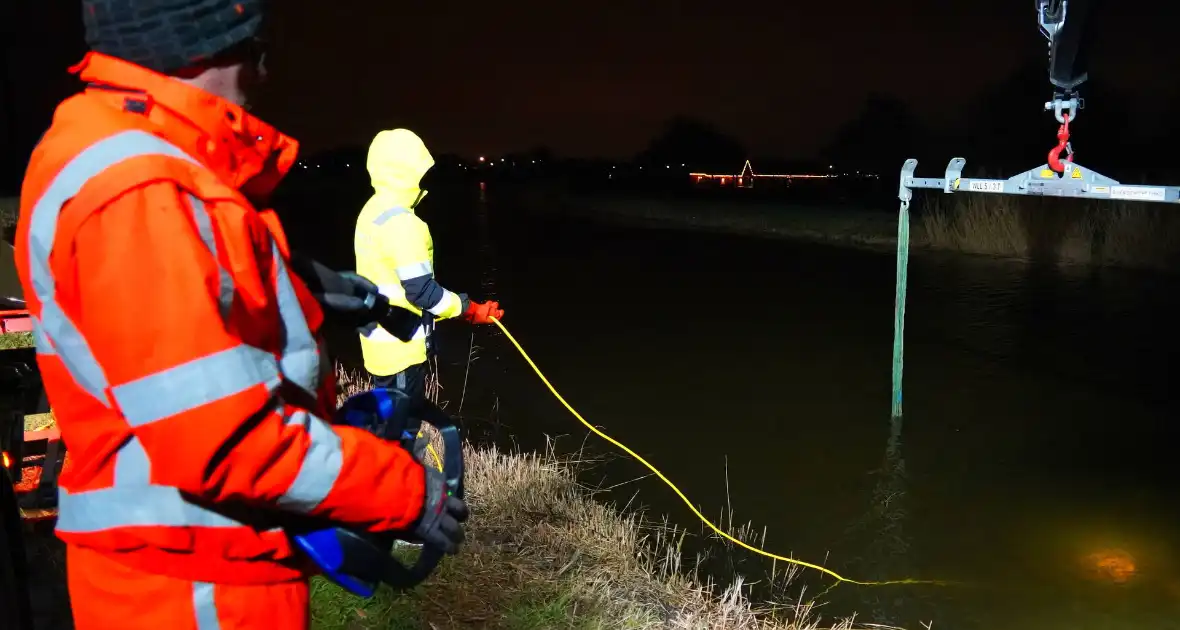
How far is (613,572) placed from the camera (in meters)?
3.75

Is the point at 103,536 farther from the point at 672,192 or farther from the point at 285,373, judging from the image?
the point at 672,192

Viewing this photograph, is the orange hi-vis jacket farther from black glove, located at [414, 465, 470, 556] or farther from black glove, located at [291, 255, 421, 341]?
black glove, located at [291, 255, 421, 341]

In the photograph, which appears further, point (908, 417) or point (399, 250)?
point (908, 417)

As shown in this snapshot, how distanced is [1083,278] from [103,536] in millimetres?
14913

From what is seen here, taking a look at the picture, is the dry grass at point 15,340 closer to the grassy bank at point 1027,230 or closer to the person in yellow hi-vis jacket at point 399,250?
the person in yellow hi-vis jacket at point 399,250

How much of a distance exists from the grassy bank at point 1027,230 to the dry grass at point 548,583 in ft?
41.3

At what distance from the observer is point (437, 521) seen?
59.4 inches

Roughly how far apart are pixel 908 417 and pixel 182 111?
21.5 feet

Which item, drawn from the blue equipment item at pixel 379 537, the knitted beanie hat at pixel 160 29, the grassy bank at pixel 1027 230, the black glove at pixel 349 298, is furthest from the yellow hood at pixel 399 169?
the grassy bank at pixel 1027 230

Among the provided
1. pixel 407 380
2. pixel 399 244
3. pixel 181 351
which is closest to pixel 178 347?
A: pixel 181 351

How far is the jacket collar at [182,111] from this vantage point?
1319 mm

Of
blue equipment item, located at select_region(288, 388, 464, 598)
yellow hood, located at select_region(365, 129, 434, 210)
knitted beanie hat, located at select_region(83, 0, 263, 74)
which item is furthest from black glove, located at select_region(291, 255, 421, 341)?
yellow hood, located at select_region(365, 129, 434, 210)

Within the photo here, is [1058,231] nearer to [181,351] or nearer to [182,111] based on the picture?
[182,111]

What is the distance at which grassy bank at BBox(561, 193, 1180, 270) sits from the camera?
13.9 meters
